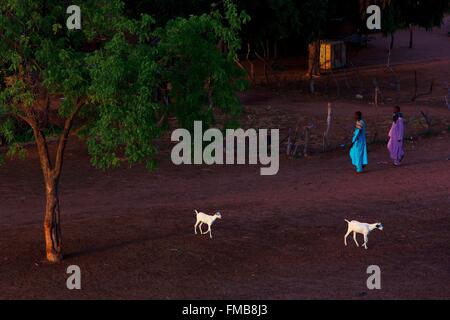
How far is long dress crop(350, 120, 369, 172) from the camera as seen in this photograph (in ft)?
66.5

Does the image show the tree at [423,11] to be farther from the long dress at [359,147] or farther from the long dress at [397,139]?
the long dress at [359,147]

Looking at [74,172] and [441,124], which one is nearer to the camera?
→ [74,172]

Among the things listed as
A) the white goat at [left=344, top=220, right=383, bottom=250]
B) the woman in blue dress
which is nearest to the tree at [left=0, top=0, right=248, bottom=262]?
the white goat at [left=344, top=220, right=383, bottom=250]

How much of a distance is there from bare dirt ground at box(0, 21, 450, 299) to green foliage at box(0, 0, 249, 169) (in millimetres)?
2033

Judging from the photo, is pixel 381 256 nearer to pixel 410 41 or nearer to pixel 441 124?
pixel 441 124

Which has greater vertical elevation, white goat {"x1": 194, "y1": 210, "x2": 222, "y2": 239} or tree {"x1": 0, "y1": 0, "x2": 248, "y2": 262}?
tree {"x1": 0, "y1": 0, "x2": 248, "y2": 262}

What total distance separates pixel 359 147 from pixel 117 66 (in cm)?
980

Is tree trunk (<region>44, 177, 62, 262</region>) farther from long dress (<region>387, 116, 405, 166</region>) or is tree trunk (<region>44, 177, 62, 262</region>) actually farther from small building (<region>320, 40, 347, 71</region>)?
small building (<region>320, 40, 347, 71</region>)

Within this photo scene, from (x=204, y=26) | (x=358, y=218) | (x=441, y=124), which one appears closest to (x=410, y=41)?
(x=441, y=124)

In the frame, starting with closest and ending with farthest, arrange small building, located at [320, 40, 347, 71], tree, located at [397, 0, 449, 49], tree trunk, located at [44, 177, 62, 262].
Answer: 1. tree trunk, located at [44, 177, 62, 262]
2. tree, located at [397, 0, 449, 49]
3. small building, located at [320, 40, 347, 71]

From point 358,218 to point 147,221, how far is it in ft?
13.6

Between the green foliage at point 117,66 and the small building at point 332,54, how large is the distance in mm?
26913

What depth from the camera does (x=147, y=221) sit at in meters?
16.6

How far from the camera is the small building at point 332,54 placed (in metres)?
39.8
